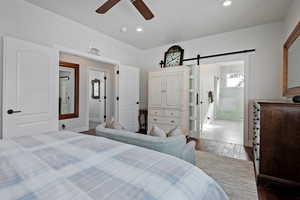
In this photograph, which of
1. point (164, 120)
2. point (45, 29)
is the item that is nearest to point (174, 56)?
point (164, 120)

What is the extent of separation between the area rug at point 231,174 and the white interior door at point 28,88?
9.26 ft

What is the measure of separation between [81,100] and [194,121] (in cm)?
356

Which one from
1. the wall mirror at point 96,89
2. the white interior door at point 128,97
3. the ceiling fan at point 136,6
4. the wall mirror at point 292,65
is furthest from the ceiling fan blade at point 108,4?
the wall mirror at point 96,89

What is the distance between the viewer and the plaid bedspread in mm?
646

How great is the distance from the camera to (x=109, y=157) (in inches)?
41.0

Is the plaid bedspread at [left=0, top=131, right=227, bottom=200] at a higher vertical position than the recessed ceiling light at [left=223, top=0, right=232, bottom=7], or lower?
lower

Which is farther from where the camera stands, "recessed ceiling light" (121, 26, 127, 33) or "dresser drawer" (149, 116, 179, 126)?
"dresser drawer" (149, 116, 179, 126)

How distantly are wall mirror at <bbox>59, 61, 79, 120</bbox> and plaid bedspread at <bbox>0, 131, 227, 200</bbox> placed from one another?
12.3 feet

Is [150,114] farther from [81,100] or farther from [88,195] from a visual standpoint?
[88,195]

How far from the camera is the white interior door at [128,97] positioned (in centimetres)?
425

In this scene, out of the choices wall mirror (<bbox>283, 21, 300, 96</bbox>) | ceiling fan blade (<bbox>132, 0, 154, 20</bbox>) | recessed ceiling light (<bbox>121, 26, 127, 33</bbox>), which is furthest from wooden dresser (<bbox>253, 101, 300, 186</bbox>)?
recessed ceiling light (<bbox>121, 26, 127, 33</bbox>)

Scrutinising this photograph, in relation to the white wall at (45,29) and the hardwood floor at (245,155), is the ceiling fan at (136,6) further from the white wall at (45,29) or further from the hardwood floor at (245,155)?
the hardwood floor at (245,155)

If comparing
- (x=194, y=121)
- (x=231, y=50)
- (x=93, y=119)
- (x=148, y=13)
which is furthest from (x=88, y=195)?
(x=93, y=119)

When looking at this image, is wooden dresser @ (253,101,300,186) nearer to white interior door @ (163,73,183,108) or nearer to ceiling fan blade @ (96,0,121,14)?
white interior door @ (163,73,183,108)
